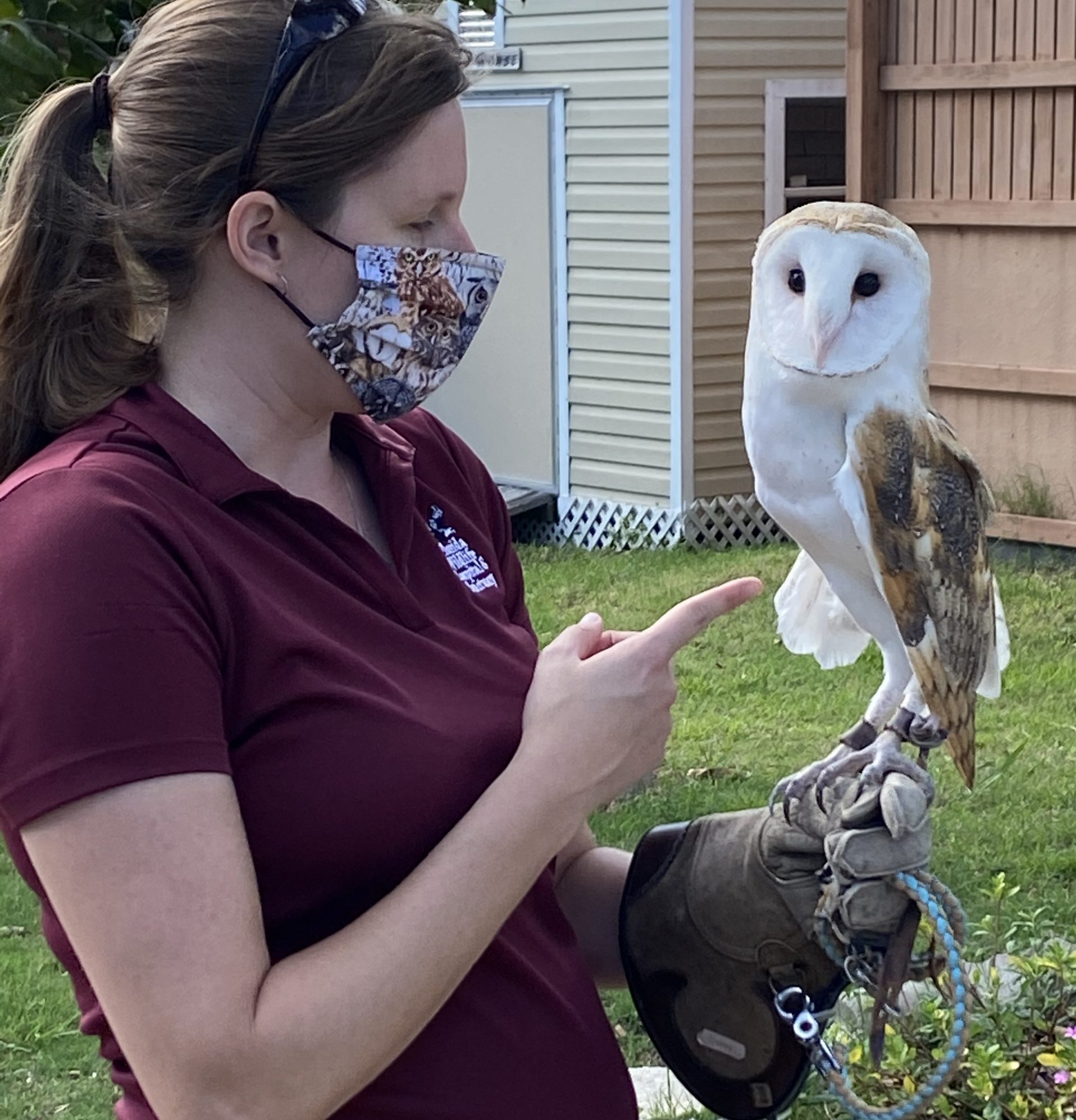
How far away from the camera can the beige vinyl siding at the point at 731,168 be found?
27.4 ft

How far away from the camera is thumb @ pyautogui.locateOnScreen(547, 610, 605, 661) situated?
5.20 ft

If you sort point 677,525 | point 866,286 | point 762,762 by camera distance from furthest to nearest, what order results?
point 677,525 < point 762,762 < point 866,286

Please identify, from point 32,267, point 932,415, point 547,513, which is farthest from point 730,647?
point 32,267

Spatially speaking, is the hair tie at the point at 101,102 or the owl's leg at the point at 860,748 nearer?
the hair tie at the point at 101,102

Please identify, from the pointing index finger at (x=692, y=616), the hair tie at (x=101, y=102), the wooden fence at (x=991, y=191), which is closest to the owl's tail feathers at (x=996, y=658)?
the pointing index finger at (x=692, y=616)

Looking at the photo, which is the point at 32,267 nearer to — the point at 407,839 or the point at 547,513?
the point at 407,839

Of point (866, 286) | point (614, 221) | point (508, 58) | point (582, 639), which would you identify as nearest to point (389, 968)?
point (582, 639)

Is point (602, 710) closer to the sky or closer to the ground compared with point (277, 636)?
closer to the ground

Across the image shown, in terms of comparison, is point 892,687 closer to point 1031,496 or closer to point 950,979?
point 950,979

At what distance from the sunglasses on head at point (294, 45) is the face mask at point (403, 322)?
96mm

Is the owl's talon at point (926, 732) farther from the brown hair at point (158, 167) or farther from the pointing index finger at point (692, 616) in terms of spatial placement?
the brown hair at point (158, 167)

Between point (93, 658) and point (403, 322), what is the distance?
0.56 m

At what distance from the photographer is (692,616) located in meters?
1.60

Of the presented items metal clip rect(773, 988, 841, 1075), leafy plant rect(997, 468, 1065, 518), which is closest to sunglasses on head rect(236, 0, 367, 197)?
metal clip rect(773, 988, 841, 1075)
